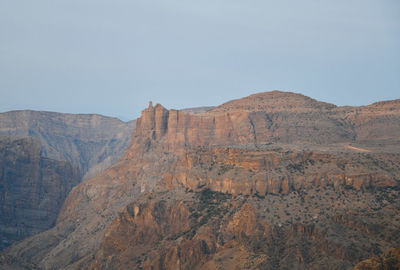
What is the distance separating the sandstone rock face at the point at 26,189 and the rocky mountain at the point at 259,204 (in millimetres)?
22374

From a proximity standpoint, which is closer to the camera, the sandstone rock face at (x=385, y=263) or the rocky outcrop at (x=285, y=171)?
the sandstone rock face at (x=385, y=263)

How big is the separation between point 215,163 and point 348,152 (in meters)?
26.2

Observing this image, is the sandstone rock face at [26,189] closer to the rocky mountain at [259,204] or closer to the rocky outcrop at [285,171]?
the rocky mountain at [259,204]

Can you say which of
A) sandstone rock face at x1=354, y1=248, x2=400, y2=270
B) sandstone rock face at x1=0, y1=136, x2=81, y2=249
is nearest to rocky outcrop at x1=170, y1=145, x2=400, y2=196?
sandstone rock face at x1=354, y1=248, x2=400, y2=270

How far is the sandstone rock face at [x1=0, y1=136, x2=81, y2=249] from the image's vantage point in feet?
558

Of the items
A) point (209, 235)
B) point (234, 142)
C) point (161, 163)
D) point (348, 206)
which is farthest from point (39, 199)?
point (348, 206)

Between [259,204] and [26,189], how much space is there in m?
119

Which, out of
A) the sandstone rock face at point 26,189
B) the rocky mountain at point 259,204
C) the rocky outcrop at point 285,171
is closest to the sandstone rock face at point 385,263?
the rocky mountain at point 259,204

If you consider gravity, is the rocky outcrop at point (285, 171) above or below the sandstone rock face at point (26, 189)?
above

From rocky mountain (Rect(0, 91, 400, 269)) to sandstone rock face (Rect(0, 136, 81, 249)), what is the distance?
22.4 meters

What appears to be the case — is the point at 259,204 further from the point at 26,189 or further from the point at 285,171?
the point at 26,189

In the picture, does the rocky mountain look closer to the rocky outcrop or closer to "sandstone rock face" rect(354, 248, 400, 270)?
the rocky outcrop

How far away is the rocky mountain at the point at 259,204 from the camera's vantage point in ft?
253

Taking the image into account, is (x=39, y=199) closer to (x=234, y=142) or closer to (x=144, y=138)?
(x=144, y=138)
